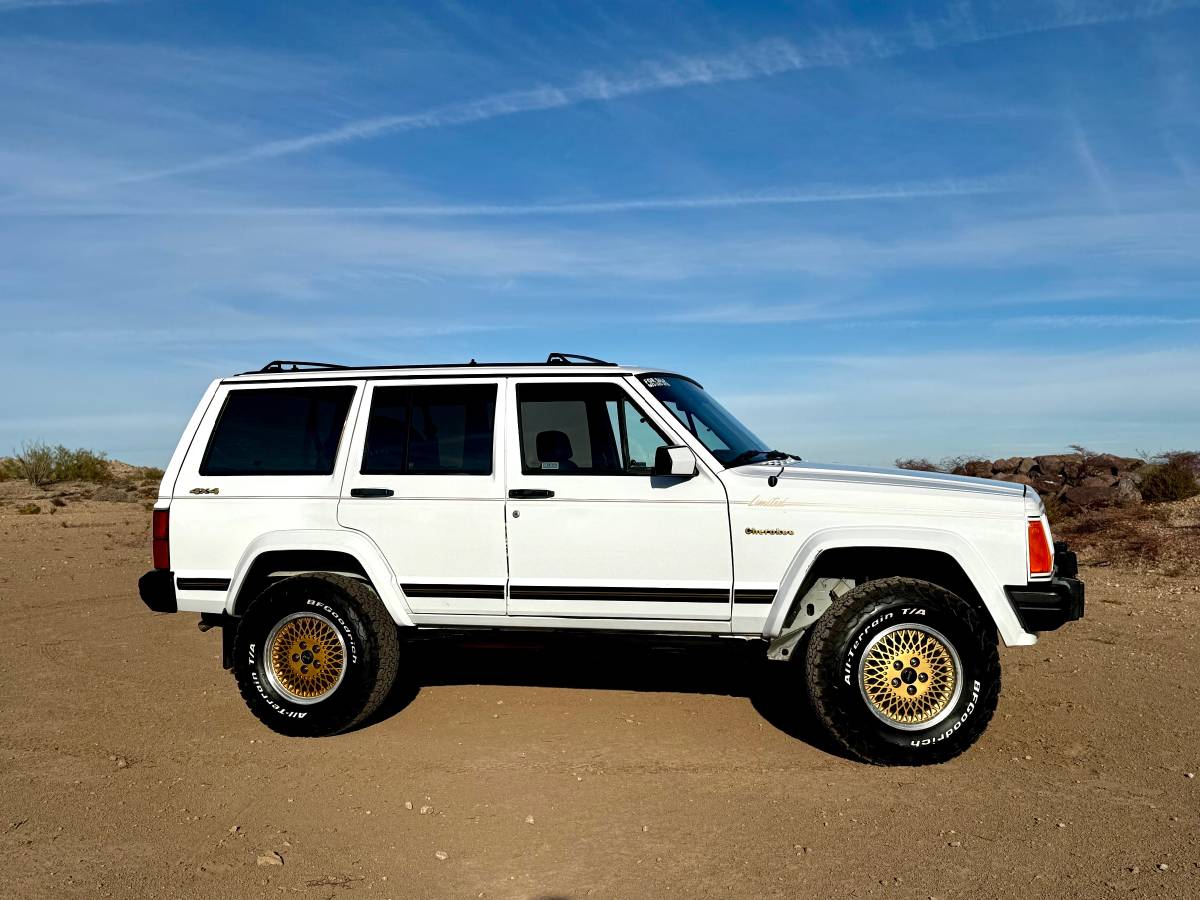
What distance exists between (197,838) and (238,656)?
1616mm

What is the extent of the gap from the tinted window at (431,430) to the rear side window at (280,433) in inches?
10.0

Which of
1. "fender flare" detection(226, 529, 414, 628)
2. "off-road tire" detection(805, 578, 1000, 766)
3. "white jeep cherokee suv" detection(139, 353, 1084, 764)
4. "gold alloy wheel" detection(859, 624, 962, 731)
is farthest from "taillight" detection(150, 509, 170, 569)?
"gold alloy wheel" detection(859, 624, 962, 731)

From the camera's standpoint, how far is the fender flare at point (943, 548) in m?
5.42

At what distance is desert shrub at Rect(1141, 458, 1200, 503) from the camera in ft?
60.8

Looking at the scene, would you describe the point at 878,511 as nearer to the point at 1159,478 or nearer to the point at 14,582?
the point at 14,582

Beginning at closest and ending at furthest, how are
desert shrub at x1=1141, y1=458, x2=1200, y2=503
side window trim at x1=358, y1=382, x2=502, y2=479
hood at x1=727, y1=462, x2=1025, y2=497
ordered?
hood at x1=727, y1=462, x2=1025, y2=497, side window trim at x1=358, y1=382, x2=502, y2=479, desert shrub at x1=1141, y1=458, x2=1200, y2=503

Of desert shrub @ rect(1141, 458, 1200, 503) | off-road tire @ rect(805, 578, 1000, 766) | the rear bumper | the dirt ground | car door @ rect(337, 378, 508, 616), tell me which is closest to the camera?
the dirt ground

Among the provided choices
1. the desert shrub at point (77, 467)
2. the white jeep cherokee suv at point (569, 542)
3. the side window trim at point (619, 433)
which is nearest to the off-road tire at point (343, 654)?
the white jeep cherokee suv at point (569, 542)

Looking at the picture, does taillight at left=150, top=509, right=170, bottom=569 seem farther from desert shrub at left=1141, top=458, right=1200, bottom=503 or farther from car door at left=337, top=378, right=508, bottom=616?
desert shrub at left=1141, top=458, right=1200, bottom=503

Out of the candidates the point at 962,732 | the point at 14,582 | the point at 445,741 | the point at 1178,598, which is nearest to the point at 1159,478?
the point at 1178,598

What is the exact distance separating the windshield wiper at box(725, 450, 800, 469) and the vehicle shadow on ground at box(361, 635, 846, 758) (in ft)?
3.40

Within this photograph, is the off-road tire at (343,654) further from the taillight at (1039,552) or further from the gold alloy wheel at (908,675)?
the taillight at (1039,552)

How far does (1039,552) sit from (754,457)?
1.71m

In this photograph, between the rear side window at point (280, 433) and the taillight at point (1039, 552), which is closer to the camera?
the taillight at point (1039, 552)
